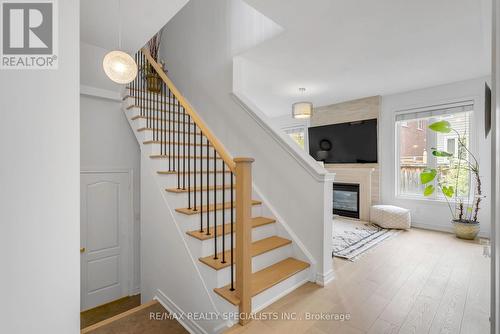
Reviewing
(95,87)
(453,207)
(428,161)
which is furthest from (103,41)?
(453,207)

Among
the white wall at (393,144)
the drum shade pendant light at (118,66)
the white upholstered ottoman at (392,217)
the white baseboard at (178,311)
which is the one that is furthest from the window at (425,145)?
the drum shade pendant light at (118,66)

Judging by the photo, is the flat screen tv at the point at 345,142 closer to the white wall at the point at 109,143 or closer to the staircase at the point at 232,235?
the staircase at the point at 232,235

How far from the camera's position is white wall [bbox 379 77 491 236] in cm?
369

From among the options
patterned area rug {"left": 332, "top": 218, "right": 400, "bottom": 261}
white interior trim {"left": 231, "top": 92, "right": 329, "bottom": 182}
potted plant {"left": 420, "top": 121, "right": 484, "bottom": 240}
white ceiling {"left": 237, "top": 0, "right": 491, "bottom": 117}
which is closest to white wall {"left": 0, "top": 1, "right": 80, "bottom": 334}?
white ceiling {"left": 237, "top": 0, "right": 491, "bottom": 117}

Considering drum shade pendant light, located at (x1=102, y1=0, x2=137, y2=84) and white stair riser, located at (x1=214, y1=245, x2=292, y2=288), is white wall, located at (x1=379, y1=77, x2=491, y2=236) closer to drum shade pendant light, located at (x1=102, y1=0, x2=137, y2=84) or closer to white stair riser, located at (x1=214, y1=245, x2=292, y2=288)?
white stair riser, located at (x1=214, y1=245, x2=292, y2=288)

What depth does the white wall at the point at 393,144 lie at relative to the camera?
12.1 feet

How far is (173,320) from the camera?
2338 mm

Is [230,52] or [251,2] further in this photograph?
[230,52]

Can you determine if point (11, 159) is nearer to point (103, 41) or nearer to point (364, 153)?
point (103, 41)

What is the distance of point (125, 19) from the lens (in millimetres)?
2695

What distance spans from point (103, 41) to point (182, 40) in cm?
157

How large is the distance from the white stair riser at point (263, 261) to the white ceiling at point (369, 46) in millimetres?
2339

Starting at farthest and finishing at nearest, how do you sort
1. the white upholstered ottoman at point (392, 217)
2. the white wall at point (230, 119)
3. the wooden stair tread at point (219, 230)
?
the white upholstered ottoman at point (392, 217) → the white wall at point (230, 119) → the wooden stair tread at point (219, 230)

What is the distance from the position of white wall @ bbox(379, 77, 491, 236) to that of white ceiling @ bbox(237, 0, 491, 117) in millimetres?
205
